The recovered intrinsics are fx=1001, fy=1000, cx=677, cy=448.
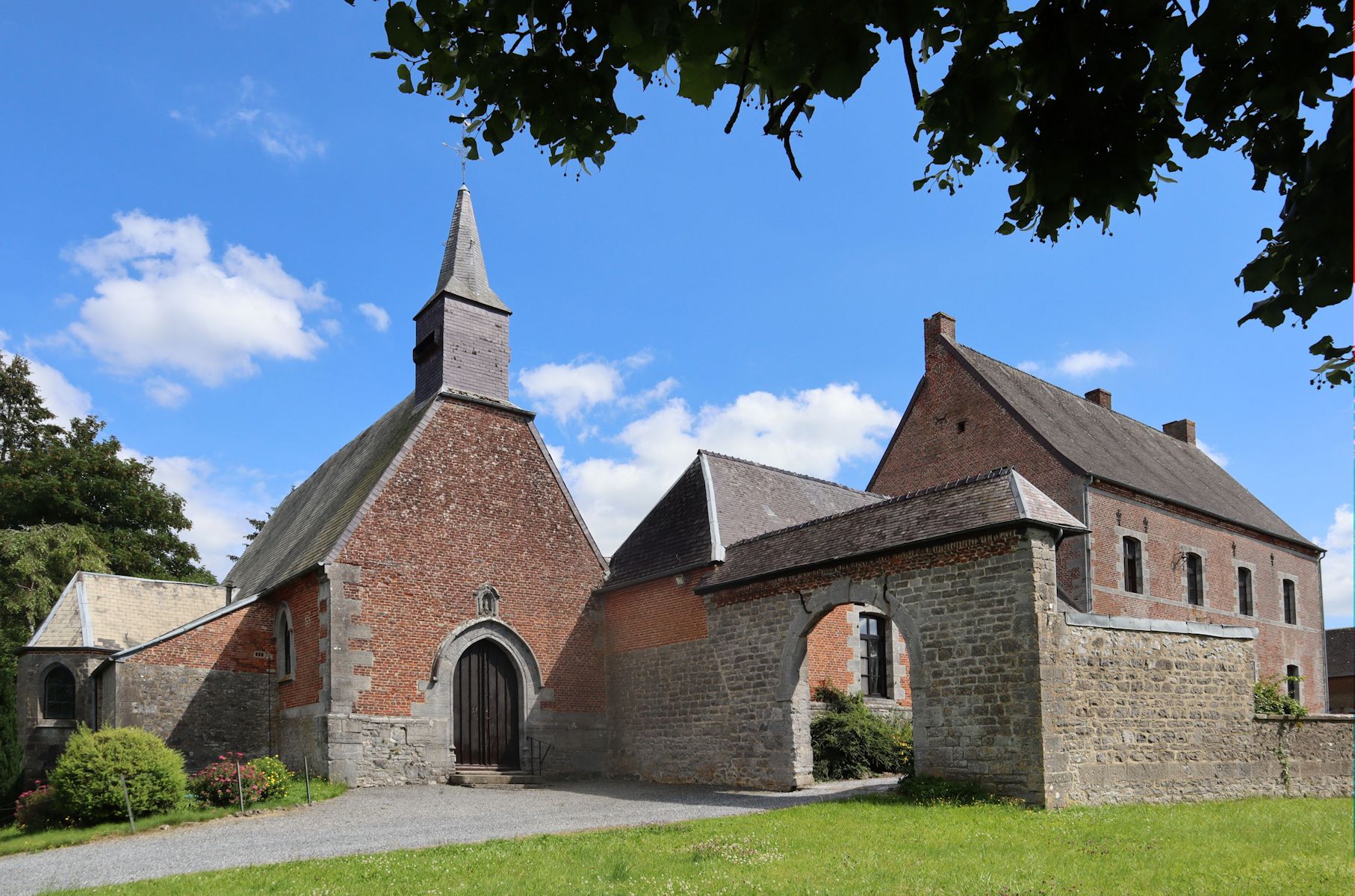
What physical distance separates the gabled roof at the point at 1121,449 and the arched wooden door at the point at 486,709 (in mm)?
13289

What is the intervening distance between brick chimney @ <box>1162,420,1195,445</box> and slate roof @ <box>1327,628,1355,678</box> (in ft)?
47.3

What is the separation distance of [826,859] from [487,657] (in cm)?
1167

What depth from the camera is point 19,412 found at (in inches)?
1307

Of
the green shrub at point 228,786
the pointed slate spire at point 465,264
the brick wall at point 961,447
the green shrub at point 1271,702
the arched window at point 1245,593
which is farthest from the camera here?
the arched window at point 1245,593

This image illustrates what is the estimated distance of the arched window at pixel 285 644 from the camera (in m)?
18.7

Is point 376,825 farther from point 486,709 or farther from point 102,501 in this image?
point 102,501

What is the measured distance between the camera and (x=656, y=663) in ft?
59.3

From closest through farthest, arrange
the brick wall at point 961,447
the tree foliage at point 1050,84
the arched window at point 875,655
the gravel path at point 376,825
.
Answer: the tree foliage at point 1050,84
the gravel path at point 376,825
the arched window at point 875,655
the brick wall at point 961,447

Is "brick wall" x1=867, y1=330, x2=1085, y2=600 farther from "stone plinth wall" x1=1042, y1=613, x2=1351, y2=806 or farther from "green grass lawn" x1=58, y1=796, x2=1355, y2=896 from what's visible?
"green grass lawn" x1=58, y1=796, x2=1355, y2=896

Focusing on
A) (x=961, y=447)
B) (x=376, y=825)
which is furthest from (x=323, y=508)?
(x=961, y=447)

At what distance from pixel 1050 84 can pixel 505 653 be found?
55.5 ft

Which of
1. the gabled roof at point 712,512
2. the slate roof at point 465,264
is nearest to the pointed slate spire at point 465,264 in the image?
the slate roof at point 465,264

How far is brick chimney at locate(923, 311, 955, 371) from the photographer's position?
26562mm

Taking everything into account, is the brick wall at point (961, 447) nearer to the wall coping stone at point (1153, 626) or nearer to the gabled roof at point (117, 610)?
the wall coping stone at point (1153, 626)
